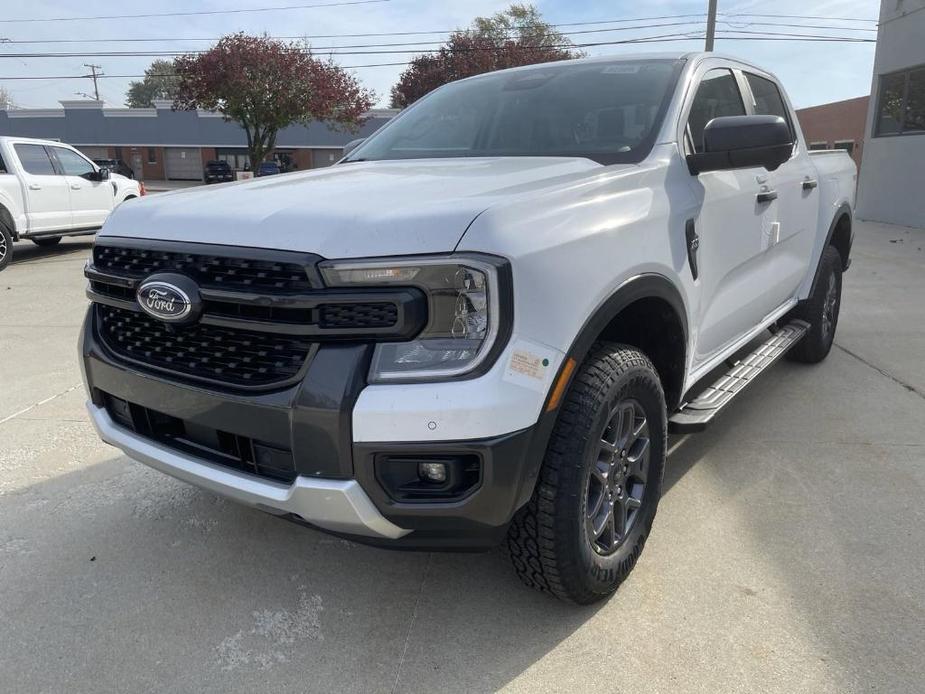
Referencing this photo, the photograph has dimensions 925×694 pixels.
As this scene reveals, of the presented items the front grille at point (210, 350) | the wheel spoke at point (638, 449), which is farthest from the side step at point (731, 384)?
the front grille at point (210, 350)

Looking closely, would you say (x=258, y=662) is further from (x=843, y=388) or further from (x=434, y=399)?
(x=843, y=388)

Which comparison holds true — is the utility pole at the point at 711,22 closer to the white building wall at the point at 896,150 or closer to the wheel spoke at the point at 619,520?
the white building wall at the point at 896,150

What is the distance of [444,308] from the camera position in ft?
6.08

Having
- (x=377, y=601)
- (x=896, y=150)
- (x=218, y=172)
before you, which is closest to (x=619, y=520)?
(x=377, y=601)

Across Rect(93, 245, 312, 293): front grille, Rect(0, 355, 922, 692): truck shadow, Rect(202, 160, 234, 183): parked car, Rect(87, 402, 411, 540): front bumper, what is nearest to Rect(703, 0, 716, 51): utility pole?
Rect(0, 355, 922, 692): truck shadow

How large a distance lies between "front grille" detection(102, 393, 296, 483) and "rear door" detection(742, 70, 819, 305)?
2.65 metres

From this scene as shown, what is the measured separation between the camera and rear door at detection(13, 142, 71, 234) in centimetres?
1045

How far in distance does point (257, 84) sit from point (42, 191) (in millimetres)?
17239

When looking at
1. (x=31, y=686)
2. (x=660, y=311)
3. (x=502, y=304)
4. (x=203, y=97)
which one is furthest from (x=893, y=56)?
(x=203, y=97)

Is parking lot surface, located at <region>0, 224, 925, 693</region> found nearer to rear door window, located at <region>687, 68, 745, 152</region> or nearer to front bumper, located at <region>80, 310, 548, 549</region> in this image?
front bumper, located at <region>80, 310, 548, 549</region>

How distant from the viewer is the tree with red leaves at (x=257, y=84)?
2608 cm

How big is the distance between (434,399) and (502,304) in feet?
0.98

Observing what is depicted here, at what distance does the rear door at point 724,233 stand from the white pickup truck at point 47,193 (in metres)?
8.43

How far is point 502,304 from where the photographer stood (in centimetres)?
184
